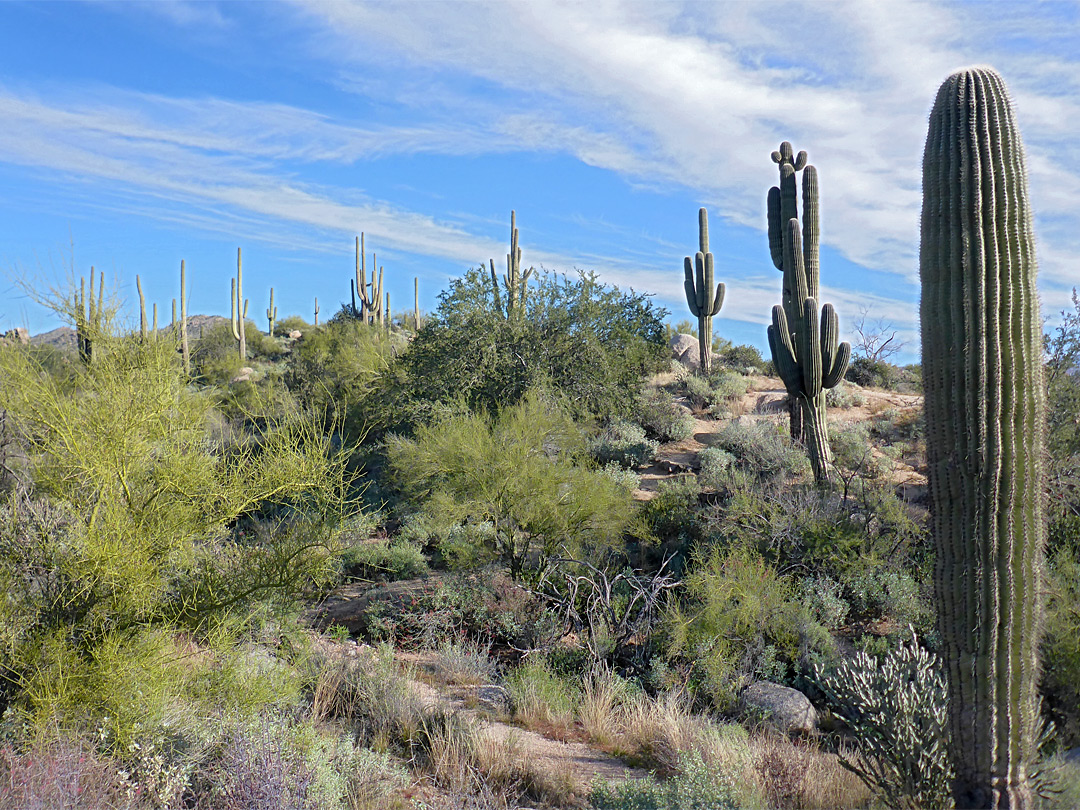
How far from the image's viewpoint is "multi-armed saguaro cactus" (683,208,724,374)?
24094 mm

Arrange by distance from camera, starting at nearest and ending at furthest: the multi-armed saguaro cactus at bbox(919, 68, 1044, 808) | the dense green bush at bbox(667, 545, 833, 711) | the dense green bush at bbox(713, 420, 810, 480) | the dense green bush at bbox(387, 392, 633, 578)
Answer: the multi-armed saguaro cactus at bbox(919, 68, 1044, 808) < the dense green bush at bbox(667, 545, 833, 711) < the dense green bush at bbox(387, 392, 633, 578) < the dense green bush at bbox(713, 420, 810, 480)

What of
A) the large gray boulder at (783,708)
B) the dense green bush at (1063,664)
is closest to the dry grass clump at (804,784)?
the large gray boulder at (783,708)

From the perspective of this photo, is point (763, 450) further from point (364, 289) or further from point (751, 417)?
point (364, 289)

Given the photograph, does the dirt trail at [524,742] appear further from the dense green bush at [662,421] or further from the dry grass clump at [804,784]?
the dense green bush at [662,421]

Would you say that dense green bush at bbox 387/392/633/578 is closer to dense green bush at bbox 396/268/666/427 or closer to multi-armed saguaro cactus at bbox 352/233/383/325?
dense green bush at bbox 396/268/666/427

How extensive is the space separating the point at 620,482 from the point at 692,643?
5.74 metres

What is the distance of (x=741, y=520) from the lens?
11.8 metres

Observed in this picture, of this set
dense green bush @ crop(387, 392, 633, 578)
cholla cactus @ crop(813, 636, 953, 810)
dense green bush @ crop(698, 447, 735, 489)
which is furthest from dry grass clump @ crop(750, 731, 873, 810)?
dense green bush @ crop(698, 447, 735, 489)

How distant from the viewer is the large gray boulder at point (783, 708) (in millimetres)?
7949

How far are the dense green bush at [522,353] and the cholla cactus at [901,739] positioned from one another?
1133cm

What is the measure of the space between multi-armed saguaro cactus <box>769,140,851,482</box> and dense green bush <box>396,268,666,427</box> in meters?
4.46

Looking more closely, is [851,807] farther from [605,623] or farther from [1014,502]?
[605,623]

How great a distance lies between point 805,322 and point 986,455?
9496 millimetres

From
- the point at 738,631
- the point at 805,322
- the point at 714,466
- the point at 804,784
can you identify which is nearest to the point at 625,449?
the point at 714,466
